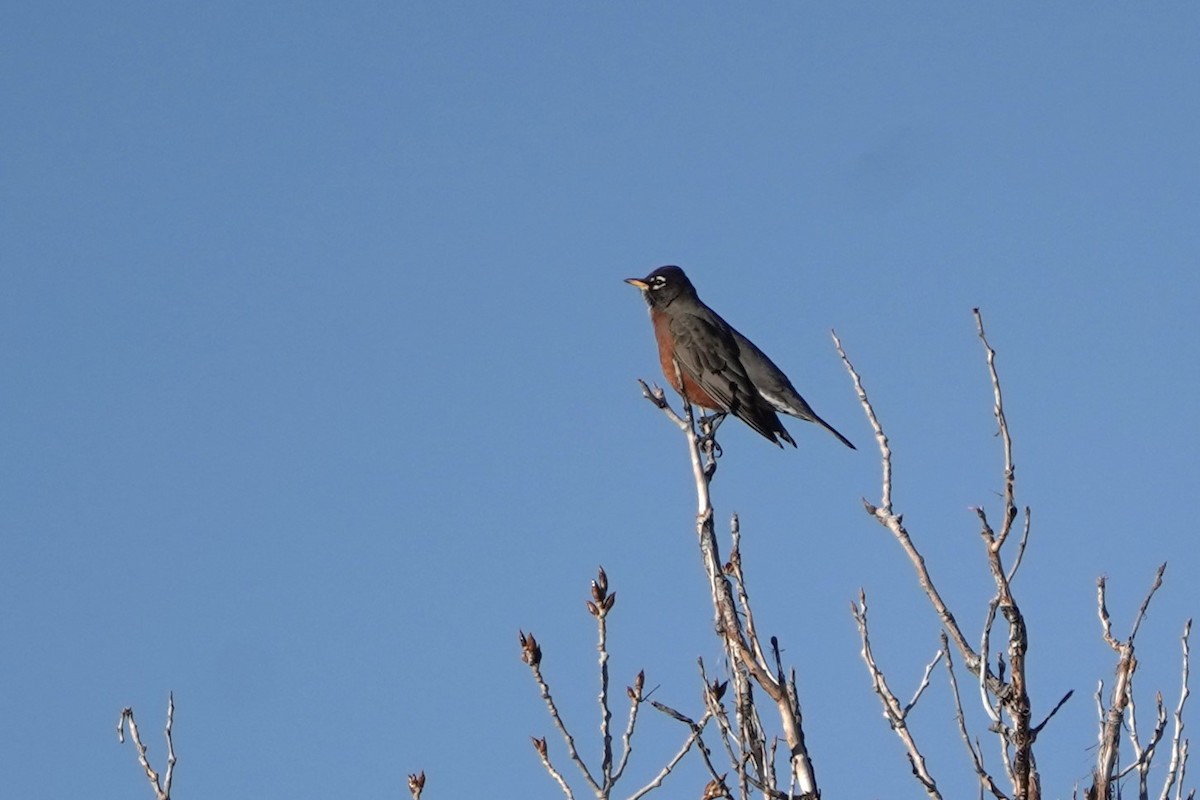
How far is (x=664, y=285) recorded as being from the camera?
1154 cm

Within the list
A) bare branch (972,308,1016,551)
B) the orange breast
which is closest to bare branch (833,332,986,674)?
bare branch (972,308,1016,551)

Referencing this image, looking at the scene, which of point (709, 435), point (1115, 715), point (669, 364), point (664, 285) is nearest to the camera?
point (1115, 715)

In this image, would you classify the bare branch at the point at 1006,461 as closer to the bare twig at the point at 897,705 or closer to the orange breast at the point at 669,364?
the bare twig at the point at 897,705

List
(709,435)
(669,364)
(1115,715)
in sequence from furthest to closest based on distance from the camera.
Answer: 1. (669,364)
2. (709,435)
3. (1115,715)

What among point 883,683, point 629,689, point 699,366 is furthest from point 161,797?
point 699,366

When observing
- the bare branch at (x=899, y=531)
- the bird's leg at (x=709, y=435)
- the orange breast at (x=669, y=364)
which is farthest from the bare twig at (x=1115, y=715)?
the orange breast at (x=669, y=364)

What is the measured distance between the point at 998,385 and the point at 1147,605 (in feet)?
2.30

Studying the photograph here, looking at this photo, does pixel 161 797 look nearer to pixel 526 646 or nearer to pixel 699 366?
pixel 526 646

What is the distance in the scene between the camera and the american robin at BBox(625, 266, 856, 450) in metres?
10.1

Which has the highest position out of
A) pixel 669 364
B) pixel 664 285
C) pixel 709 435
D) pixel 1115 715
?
pixel 664 285

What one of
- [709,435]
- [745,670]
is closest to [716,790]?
[745,670]

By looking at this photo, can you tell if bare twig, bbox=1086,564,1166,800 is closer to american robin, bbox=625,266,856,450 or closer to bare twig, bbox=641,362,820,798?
bare twig, bbox=641,362,820,798

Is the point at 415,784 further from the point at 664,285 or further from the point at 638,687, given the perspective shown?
the point at 664,285

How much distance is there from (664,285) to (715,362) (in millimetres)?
1188
